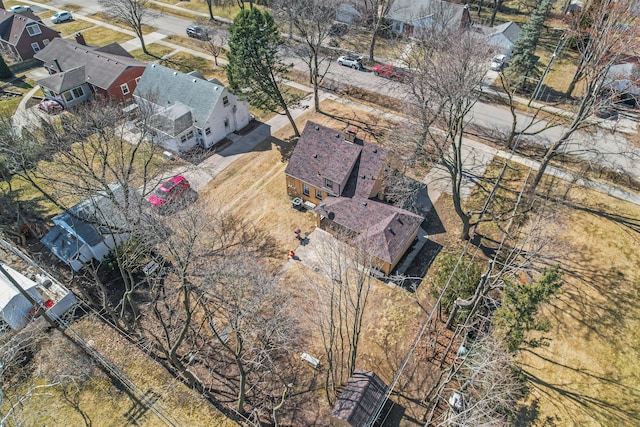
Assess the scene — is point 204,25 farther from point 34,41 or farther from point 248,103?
point 248,103

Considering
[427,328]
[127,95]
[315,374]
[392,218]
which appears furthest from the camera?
[127,95]

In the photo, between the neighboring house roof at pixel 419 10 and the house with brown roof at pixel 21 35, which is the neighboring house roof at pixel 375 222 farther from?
the house with brown roof at pixel 21 35

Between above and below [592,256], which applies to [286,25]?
above

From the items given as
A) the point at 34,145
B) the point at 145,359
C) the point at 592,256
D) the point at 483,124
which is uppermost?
the point at 34,145

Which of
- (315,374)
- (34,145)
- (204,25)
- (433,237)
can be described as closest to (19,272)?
(34,145)

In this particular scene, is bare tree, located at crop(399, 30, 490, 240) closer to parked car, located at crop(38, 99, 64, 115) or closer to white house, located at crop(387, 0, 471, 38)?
white house, located at crop(387, 0, 471, 38)

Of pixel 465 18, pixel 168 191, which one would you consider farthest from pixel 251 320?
pixel 465 18

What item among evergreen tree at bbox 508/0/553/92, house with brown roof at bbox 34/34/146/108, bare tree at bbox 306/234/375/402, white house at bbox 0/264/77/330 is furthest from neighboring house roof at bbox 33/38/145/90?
evergreen tree at bbox 508/0/553/92
